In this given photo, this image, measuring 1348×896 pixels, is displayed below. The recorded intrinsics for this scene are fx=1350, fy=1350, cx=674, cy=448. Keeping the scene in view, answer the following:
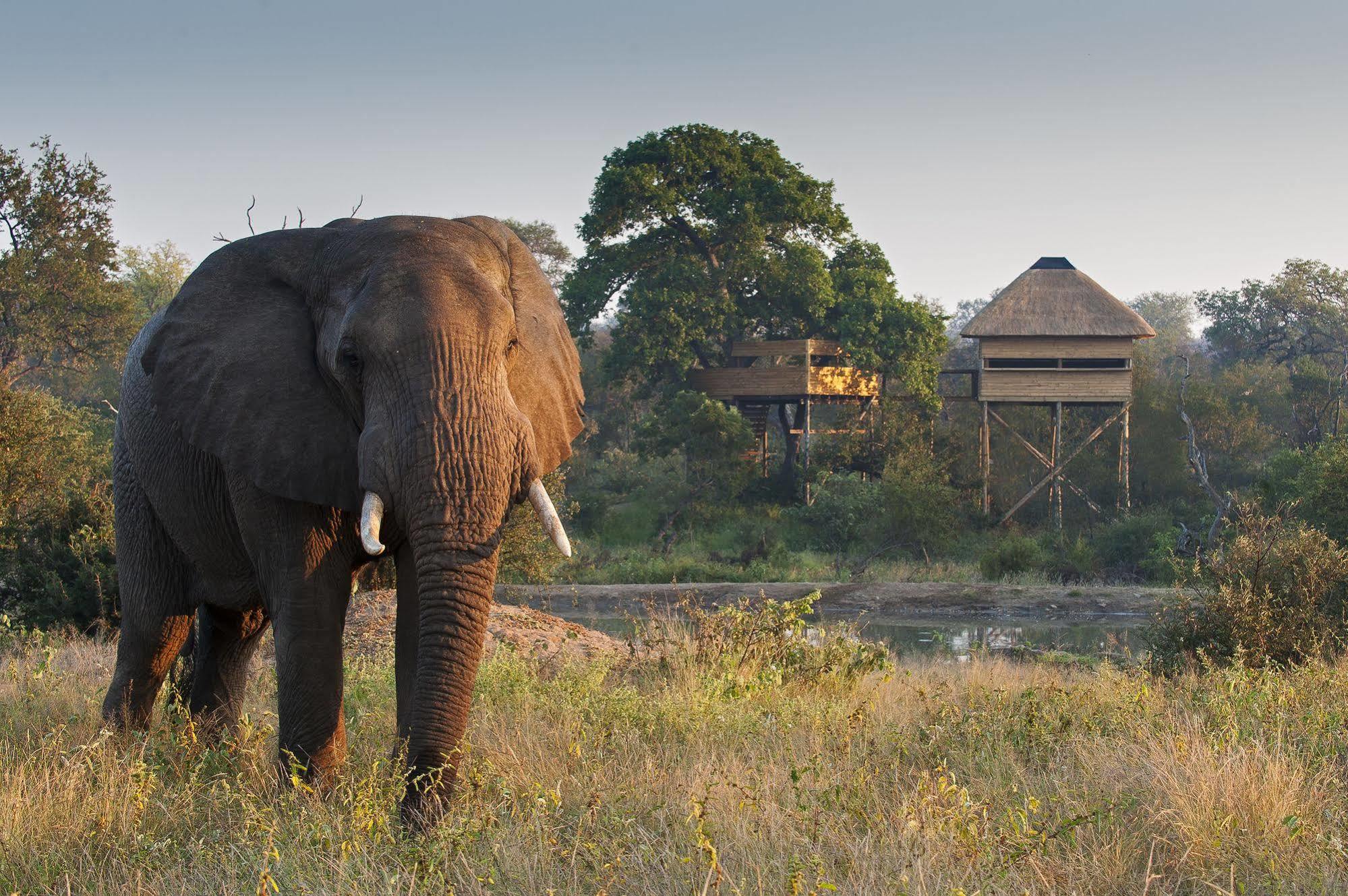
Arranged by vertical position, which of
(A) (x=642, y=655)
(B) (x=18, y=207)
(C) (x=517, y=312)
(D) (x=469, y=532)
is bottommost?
(A) (x=642, y=655)

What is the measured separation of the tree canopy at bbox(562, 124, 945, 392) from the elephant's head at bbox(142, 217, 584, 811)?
26719 millimetres

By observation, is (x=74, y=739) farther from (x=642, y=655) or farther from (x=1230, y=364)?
(x=1230, y=364)

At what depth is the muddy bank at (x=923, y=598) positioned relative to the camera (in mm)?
23875

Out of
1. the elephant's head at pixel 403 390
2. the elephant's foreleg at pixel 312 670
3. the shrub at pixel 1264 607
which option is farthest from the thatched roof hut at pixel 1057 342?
the elephant's foreleg at pixel 312 670

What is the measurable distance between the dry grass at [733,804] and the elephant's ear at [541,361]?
4.22 ft

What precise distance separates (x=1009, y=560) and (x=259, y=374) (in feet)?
78.4

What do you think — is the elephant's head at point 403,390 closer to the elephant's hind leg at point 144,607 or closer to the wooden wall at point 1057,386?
the elephant's hind leg at point 144,607

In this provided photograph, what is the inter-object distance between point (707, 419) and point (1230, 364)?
24931 millimetres

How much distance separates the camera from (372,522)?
14.9ft

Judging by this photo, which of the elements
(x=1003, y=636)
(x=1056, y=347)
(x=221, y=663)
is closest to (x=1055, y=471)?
(x=1056, y=347)

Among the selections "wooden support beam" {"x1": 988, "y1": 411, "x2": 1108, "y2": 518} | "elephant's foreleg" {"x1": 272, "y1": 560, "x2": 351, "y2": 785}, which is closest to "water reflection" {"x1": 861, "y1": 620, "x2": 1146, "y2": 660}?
"wooden support beam" {"x1": 988, "y1": 411, "x2": 1108, "y2": 518}

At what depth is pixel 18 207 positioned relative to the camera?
29109 millimetres

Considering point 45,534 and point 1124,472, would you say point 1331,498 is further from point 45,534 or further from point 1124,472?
point 45,534

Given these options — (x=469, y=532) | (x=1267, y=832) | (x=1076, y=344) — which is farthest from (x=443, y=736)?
(x=1076, y=344)
